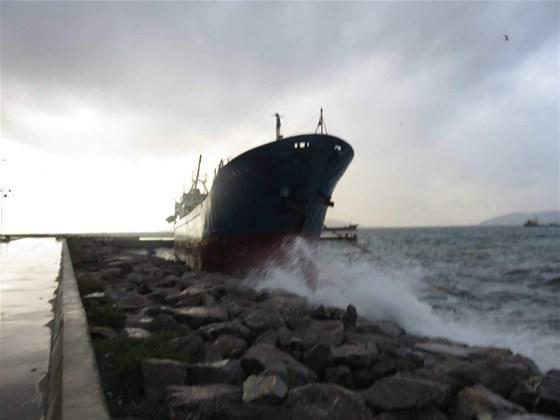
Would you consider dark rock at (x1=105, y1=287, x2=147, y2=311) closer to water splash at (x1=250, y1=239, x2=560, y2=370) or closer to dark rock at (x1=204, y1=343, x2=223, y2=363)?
dark rock at (x1=204, y1=343, x2=223, y2=363)

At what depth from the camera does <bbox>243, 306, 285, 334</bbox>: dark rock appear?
18.5 ft

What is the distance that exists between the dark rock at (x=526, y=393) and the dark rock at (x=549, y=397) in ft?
0.44

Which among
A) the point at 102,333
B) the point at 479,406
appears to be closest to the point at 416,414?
the point at 479,406

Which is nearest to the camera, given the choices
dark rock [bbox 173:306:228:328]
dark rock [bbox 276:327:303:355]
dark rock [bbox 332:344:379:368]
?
dark rock [bbox 332:344:379:368]

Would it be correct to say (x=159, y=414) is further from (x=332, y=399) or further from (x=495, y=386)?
(x=495, y=386)

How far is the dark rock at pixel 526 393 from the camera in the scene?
371 centimetres

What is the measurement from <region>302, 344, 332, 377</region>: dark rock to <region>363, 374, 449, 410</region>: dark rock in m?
0.77

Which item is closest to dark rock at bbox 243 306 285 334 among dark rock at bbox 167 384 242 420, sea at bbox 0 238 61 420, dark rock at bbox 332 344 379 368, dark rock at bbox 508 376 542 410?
dark rock at bbox 332 344 379 368

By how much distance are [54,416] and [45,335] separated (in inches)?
138

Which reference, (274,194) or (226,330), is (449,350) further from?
(274,194)

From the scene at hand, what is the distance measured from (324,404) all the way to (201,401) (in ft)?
2.99

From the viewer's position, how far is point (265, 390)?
3297 mm

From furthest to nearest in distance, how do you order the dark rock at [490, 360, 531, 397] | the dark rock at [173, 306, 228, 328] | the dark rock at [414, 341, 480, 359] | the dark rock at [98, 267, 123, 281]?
the dark rock at [98, 267, 123, 281], the dark rock at [173, 306, 228, 328], the dark rock at [414, 341, 480, 359], the dark rock at [490, 360, 531, 397]

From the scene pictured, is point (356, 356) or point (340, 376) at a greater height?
point (356, 356)
